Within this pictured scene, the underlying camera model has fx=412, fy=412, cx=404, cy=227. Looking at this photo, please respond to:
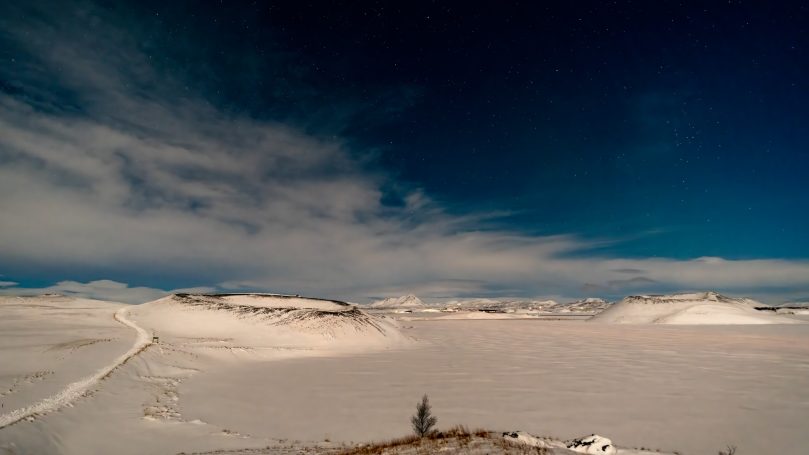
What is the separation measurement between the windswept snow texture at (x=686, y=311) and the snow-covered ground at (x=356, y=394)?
6279cm

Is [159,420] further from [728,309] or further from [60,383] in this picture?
[728,309]

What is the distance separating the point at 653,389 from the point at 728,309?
298 feet

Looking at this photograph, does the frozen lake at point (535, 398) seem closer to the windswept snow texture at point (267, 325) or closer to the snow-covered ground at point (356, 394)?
the snow-covered ground at point (356, 394)

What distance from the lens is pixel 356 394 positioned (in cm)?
1558

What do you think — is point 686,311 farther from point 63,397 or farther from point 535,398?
point 63,397

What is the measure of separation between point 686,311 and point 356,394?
92.4 meters

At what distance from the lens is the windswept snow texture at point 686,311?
81438 mm

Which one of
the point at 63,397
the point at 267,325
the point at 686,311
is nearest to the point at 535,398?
the point at 63,397

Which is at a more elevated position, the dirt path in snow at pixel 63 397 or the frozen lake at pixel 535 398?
the dirt path in snow at pixel 63 397

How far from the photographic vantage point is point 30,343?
2097 cm

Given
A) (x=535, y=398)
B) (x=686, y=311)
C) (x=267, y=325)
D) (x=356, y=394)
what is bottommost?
(x=356, y=394)

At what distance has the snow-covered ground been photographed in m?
10.4

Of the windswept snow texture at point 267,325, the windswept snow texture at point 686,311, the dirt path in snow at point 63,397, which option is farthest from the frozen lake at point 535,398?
the windswept snow texture at point 686,311

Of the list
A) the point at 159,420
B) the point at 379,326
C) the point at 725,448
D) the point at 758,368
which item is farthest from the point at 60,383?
the point at 758,368
